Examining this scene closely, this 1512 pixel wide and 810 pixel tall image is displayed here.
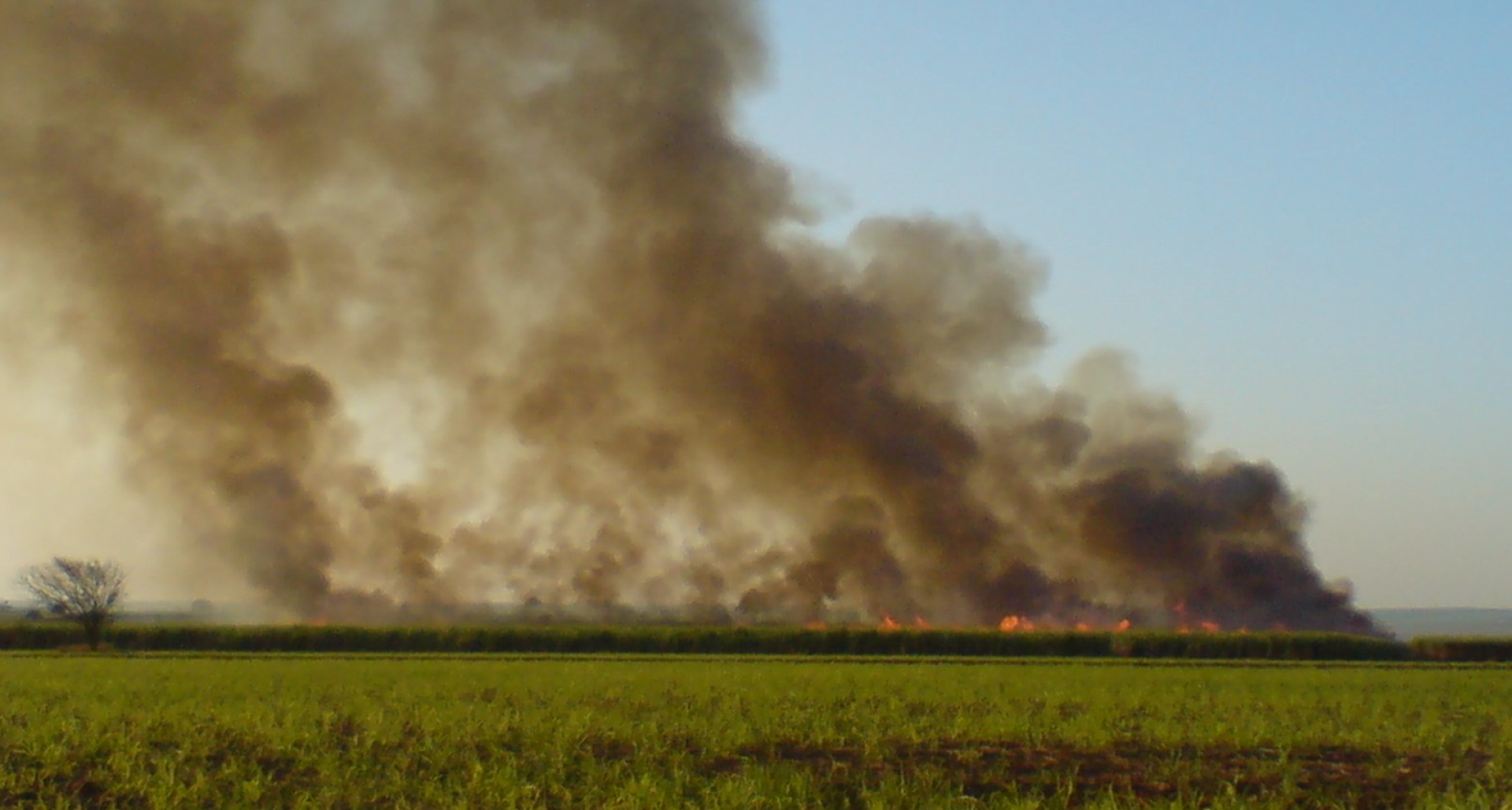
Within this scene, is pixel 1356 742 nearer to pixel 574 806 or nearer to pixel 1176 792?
pixel 1176 792

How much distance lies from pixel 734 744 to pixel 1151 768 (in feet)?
15.5

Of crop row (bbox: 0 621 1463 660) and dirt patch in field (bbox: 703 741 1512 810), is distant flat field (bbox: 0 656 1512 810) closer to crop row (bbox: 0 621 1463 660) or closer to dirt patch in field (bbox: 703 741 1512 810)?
dirt patch in field (bbox: 703 741 1512 810)

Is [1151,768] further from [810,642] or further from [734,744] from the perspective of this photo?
[810,642]

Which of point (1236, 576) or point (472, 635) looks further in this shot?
point (1236, 576)

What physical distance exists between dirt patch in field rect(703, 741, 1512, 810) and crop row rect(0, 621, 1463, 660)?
102 feet

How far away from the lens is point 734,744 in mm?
15398

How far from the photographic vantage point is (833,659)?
39.5m

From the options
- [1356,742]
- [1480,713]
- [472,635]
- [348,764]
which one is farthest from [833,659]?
[348,764]

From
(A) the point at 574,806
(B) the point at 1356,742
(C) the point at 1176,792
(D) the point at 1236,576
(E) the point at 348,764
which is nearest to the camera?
(A) the point at 574,806

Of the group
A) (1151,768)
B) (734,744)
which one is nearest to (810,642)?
(734,744)

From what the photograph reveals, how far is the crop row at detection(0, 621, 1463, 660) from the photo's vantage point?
4688cm

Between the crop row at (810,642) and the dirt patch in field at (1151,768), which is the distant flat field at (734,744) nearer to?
the dirt patch in field at (1151,768)

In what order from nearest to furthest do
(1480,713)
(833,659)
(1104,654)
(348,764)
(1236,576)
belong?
(348,764), (1480,713), (833,659), (1104,654), (1236,576)

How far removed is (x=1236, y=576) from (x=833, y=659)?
32634 millimetres
